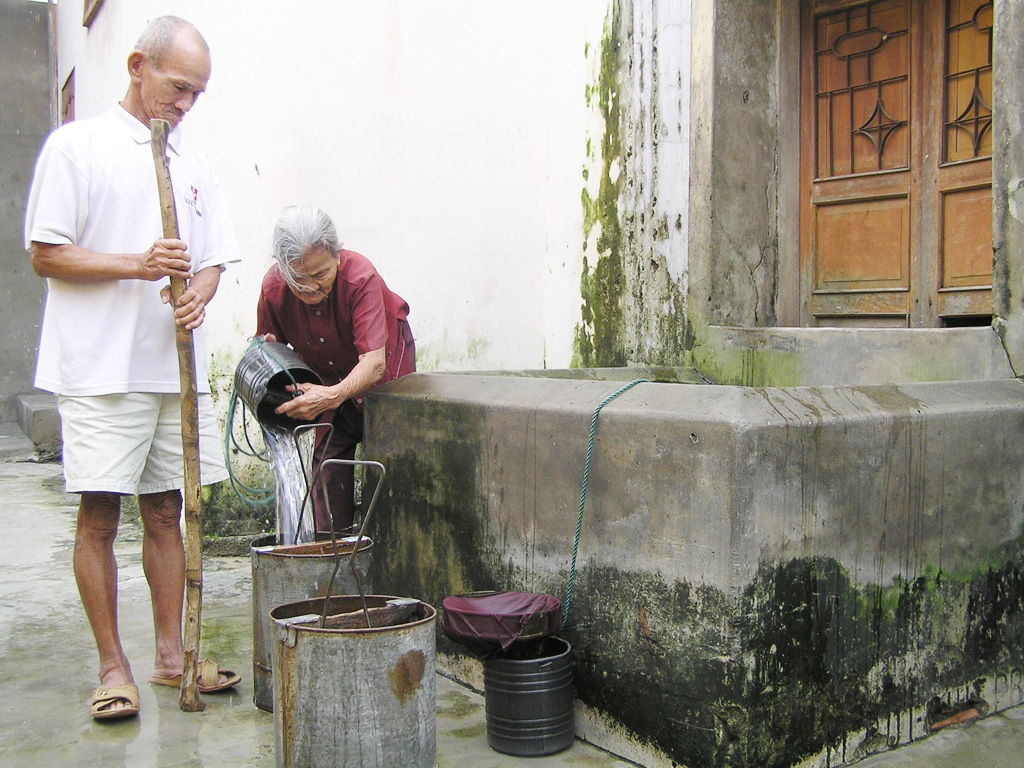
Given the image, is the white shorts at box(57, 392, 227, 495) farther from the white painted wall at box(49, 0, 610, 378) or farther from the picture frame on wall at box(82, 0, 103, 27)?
the picture frame on wall at box(82, 0, 103, 27)

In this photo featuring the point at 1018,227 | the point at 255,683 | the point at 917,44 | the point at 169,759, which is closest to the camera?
the point at 169,759

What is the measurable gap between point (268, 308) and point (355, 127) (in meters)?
2.20

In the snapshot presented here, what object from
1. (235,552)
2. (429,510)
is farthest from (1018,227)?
(235,552)

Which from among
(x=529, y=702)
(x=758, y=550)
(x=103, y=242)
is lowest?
(x=529, y=702)

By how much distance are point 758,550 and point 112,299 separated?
207 centimetres

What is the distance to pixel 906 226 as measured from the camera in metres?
4.51

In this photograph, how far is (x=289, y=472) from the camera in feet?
11.9

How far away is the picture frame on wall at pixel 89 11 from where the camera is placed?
25.0ft

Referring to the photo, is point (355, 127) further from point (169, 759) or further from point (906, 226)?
point (169, 759)

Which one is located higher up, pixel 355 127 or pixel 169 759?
pixel 355 127

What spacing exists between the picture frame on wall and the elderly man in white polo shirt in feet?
16.3

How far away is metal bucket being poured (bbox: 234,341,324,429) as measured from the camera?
3.52 meters

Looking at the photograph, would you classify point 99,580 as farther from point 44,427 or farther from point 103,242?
point 44,427

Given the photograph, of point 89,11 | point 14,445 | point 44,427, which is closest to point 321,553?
point 89,11
